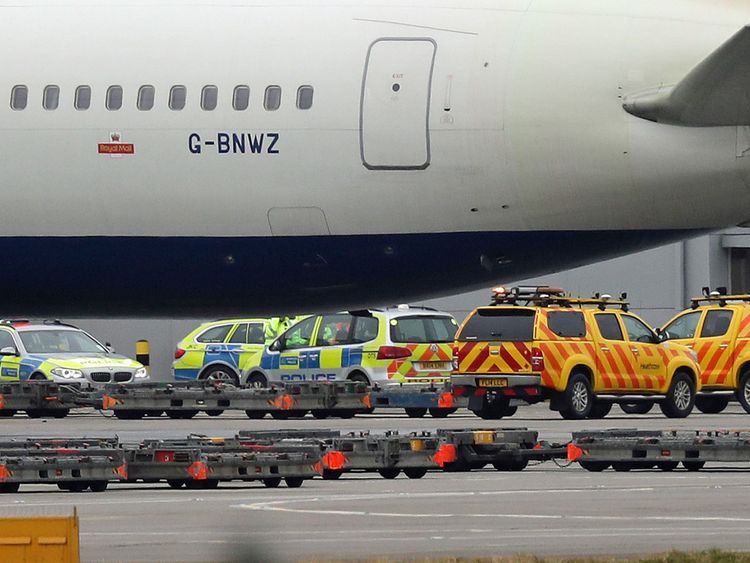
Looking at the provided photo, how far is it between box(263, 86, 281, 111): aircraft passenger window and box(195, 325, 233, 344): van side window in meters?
24.7

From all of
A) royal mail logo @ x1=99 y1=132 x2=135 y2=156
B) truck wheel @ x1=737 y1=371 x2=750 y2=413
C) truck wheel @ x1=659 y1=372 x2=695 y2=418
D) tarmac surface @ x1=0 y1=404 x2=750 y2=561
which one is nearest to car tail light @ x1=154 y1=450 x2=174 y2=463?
tarmac surface @ x1=0 y1=404 x2=750 y2=561

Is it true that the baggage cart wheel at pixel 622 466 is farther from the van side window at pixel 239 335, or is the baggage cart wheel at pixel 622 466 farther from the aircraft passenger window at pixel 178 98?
the van side window at pixel 239 335

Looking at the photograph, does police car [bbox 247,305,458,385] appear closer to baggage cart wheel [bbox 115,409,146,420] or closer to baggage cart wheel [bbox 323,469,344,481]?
baggage cart wheel [bbox 115,409,146,420]

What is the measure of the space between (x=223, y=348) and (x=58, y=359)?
4.26 metres

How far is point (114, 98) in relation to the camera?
58.0 ft

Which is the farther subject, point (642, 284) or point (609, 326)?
point (642, 284)

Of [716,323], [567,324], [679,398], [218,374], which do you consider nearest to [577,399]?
[567,324]

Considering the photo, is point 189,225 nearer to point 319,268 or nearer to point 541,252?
point 319,268

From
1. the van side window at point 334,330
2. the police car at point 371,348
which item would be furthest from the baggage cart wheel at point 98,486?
the van side window at point 334,330

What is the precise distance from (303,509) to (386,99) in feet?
12.1

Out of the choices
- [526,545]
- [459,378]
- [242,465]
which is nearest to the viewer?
[526,545]

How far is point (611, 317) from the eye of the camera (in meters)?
35.8

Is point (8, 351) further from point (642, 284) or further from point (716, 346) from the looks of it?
point (642, 284)

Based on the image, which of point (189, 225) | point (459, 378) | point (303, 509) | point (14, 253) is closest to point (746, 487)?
point (303, 509)
